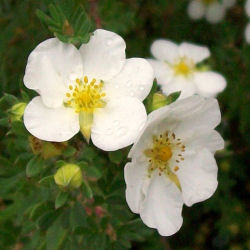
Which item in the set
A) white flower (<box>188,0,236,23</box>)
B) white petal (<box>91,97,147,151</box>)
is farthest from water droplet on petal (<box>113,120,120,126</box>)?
white flower (<box>188,0,236,23</box>)

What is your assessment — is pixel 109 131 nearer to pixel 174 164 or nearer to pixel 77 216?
pixel 174 164

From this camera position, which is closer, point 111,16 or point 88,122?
point 88,122

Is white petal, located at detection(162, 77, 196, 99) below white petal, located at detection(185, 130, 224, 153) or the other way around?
below

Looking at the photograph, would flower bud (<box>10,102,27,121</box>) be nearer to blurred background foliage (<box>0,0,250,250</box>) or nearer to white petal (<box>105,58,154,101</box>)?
blurred background foliage (<box>0,0,250,250</box>)

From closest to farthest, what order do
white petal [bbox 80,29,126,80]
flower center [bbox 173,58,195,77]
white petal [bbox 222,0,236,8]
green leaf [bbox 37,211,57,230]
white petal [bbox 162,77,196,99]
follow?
white petal [bbox 80,29,126,80], green leaf [bbox 37,211,57,230], white petal [bbox 162,77,196,99], flower center [bbox 173,58,195,77], white petal [bbox 222,0,236,8]

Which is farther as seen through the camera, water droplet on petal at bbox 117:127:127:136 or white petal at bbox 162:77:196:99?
white petal at bbox 162:77:196:99

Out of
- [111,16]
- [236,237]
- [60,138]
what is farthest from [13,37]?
[236,237]

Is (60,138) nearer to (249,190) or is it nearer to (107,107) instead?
(107,107)
